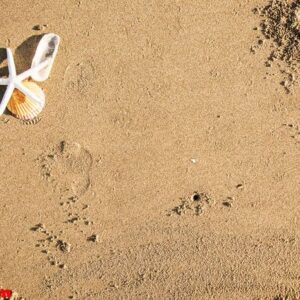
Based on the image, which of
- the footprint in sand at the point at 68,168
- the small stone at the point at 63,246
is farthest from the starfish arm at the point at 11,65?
the small stone at the point at 63,246

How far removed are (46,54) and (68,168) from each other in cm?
104

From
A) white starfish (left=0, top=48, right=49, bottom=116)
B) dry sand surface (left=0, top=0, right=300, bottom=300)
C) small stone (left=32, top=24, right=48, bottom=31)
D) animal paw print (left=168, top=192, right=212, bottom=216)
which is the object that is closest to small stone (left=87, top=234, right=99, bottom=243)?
dry sand surface (left=0, top=0, right=300, bottom=300)

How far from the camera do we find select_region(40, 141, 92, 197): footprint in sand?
3891mm

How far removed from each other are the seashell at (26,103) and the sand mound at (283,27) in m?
2.05

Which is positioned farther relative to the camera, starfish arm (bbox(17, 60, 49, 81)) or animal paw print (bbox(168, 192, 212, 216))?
animal paw print (bbox(168, 192, 212, 216))

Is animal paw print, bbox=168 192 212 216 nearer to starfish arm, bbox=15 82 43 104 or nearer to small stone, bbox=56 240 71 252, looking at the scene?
small stone, bbox=56 240 71 252

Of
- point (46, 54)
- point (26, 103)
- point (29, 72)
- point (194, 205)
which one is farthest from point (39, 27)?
point (194, 205)

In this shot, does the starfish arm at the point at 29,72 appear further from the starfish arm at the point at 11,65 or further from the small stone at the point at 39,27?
the small stone at the point at 39,27

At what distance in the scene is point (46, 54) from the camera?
383cm

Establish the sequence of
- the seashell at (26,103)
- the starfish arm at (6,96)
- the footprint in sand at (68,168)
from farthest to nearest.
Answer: the footprint in sand at (68,168), the seashell at (26,103), the starfish arm at (6,96)

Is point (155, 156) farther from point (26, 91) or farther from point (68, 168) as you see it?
point (26, 91)

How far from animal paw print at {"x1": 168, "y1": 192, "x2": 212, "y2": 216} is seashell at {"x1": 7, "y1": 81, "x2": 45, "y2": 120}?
1521mm

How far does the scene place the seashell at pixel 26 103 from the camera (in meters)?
3.78

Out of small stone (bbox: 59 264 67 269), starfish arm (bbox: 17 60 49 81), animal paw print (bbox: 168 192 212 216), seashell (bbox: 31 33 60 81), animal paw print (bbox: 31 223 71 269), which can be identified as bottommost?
small stone (bbox: 59 264 67 269)
